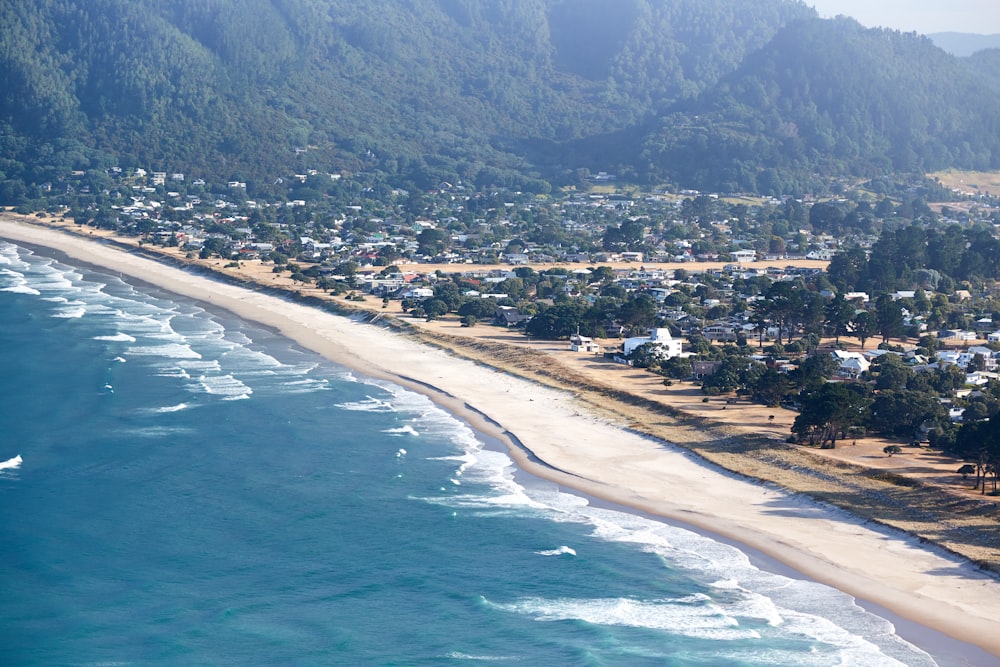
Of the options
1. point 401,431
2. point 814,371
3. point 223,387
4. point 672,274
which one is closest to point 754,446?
point 814,371

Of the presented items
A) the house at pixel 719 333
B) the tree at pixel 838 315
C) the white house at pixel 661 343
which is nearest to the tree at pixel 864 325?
the tree at pixel 838 315

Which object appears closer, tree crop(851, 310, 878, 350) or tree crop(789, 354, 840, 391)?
tree crop(789, 354, 840, 391)

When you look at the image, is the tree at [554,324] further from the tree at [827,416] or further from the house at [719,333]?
the tree at [827,416]

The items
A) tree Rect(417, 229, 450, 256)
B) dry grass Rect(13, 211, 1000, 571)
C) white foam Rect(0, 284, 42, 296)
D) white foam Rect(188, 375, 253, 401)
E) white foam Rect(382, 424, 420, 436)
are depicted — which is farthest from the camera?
tree Rect(417, 229, 450, 256)

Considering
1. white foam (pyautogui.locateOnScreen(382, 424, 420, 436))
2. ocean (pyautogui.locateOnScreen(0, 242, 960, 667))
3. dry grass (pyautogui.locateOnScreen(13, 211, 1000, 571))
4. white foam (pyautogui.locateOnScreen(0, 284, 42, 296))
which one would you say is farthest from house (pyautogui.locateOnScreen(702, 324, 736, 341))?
white foam (pyautogui.locateOnScreen(0, 284, 42, 296))

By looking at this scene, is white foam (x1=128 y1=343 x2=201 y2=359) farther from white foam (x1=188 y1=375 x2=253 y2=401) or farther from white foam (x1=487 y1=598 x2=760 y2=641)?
white foam (x1=487 y1=598 x2=760 y2=641)

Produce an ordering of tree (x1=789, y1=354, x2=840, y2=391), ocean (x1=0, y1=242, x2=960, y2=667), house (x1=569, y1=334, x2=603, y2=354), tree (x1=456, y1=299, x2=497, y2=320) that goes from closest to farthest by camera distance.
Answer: ocean (x1=0, y1=242, x2=960, y2=667)
tree (x1=789, y1=354, x2=840, y2=391)
house (x1=569, y1=334, x2=603, y2=354)
tree (x1=456, y1=299, x2=497, y2=320)

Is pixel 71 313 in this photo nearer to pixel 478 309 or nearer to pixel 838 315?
pixel 478 309

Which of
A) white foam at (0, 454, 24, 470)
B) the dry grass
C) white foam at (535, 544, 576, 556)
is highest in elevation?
the dry grass
